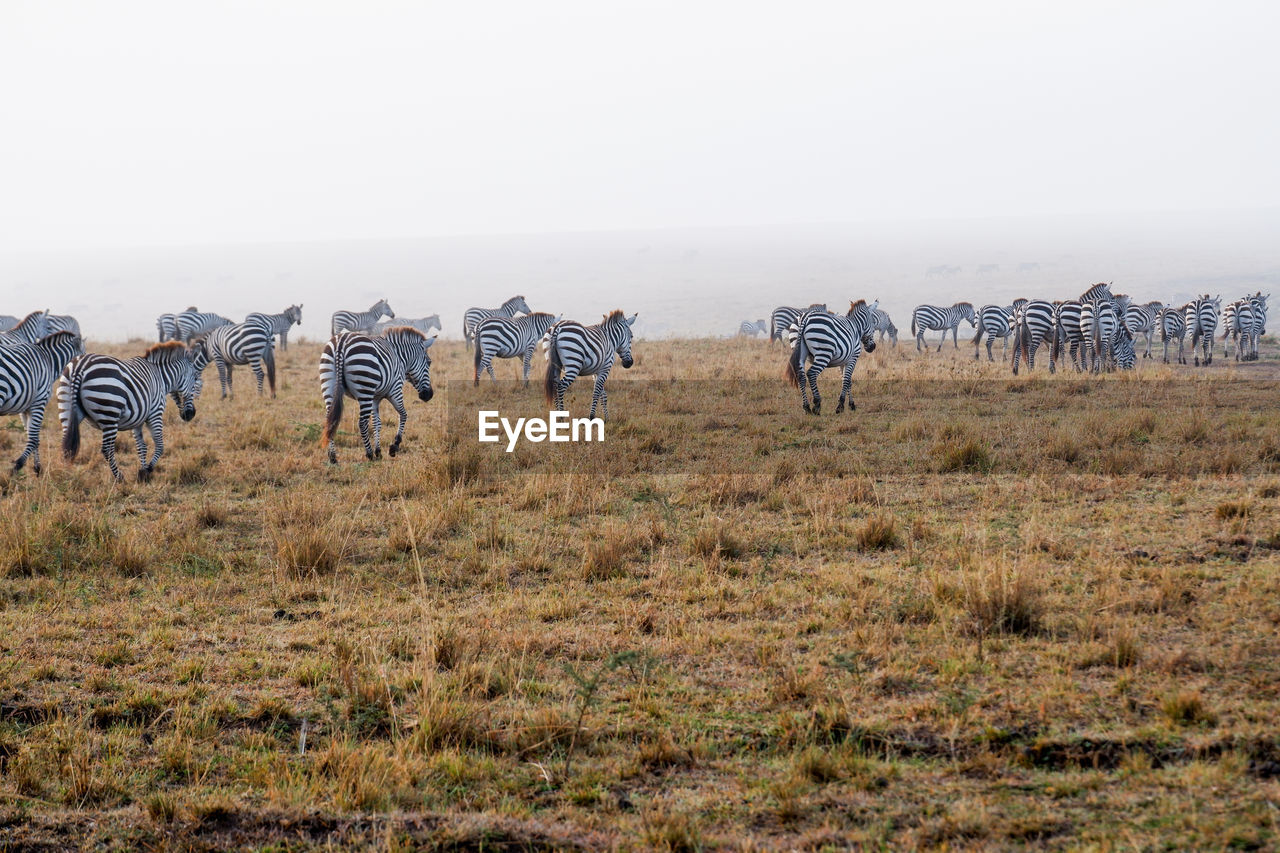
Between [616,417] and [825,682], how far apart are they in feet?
34.4

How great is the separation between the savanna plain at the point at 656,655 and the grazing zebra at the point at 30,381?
1.40m

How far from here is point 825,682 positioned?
529cm

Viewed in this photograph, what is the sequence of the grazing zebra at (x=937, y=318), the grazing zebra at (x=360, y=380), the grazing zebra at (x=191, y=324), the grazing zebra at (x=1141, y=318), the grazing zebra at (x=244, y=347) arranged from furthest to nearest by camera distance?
the grazing zebra at (x=937, y=318) < the grazing zebra at (x=191, y=324) < the grazing zebra at (x=1141, y=318) < the grazing zebra at (x=244, y=347) < the grazing zebra at (x=360, y=380)

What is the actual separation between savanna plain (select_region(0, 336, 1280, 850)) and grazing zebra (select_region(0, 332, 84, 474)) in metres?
1.40

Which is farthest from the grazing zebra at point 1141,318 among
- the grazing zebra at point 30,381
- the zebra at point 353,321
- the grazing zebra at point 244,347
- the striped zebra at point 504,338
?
the zebra at point 353,321

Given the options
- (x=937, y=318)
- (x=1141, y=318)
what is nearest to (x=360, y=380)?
(x=1141, y=318)

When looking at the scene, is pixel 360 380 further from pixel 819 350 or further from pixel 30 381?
pixel 819 350

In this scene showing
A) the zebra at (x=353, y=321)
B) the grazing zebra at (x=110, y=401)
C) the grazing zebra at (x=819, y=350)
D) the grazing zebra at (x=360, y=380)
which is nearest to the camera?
the grazing zebra at (x=110, y=401)

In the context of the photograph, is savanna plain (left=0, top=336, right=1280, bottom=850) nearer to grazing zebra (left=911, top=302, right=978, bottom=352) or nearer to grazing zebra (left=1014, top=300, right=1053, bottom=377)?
grazing zebra (left=1014, top=300, right=1053, bottom=377)

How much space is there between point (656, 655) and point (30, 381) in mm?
10743

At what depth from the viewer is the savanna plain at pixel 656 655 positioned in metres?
4.11

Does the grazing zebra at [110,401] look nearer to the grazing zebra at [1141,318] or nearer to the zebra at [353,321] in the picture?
the zebra at [353,321]

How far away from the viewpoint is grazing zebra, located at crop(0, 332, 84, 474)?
1195cm

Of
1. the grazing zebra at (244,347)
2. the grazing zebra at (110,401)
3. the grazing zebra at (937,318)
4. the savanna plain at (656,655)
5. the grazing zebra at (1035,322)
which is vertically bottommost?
the savanna plain at (656,655)
